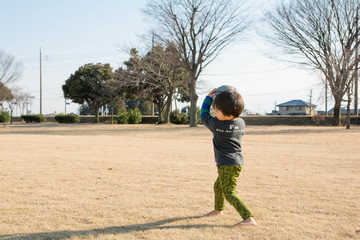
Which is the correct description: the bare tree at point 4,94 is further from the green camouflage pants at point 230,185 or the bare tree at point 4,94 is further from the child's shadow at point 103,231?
the green camouflage pants at point 230,185

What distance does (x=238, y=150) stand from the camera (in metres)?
3.55

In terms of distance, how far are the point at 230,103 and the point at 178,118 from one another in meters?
33.9

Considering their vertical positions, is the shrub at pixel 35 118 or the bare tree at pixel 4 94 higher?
the bare tree at pixel 4 94

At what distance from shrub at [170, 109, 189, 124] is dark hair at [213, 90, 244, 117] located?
111 ft

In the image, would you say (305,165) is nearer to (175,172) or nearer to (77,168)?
(175,172)

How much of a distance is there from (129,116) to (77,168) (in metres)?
31.3

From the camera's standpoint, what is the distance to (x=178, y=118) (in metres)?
37.2

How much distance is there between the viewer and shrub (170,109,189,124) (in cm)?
3725

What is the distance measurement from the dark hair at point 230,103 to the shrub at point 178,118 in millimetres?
33791

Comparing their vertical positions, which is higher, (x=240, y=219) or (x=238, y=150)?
(x=238, y=150)

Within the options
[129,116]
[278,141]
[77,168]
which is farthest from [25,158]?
[129,116]

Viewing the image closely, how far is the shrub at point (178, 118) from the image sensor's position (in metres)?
37.2

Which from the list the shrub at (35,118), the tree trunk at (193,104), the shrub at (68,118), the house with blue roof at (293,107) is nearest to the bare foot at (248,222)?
the tree trunk at (193,104)

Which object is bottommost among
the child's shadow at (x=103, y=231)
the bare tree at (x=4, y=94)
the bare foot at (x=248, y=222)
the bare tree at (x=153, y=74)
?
the child's shadow at (x=103, y=231)
